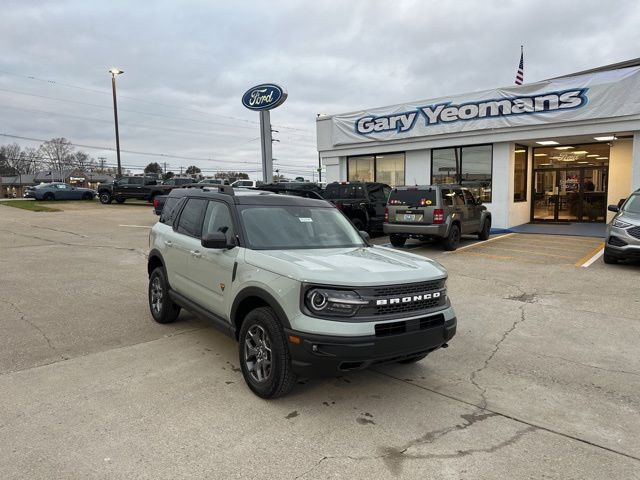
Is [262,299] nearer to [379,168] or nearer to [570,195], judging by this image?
[379,168]

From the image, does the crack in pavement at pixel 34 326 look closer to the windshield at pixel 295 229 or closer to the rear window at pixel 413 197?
the windshield at pixel 295 229

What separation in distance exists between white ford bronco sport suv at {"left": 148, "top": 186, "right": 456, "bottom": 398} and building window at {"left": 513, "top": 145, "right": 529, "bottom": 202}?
557 inches

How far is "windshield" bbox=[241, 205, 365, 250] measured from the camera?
14.6 feet

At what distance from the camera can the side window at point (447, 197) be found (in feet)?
39.6

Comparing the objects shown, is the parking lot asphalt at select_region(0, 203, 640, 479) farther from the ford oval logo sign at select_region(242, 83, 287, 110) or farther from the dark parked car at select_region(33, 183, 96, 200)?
the dark parked car at select_region(33, 183, 96, 200)

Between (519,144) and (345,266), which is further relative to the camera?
(519,144)

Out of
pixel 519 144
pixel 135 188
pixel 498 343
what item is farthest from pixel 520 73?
pixel 135 188

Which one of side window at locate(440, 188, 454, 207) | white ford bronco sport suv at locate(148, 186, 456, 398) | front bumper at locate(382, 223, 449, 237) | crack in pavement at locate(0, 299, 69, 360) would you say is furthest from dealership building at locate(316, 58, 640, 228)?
crack in pavement at locate(0, 299, 69, 360)

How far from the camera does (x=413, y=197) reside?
40.2ft

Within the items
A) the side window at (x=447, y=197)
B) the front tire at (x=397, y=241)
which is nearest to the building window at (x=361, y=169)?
the front tire at (x=397, y=241)

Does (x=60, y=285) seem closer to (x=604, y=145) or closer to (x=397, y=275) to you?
(x=397, y=275)

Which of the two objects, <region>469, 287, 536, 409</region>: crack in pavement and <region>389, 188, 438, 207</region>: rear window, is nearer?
<region>469, 287, 536, 409</region>: crack in pavement

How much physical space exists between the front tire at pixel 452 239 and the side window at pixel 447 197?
2.07 ft

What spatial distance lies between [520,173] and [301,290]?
1662 centimetres
